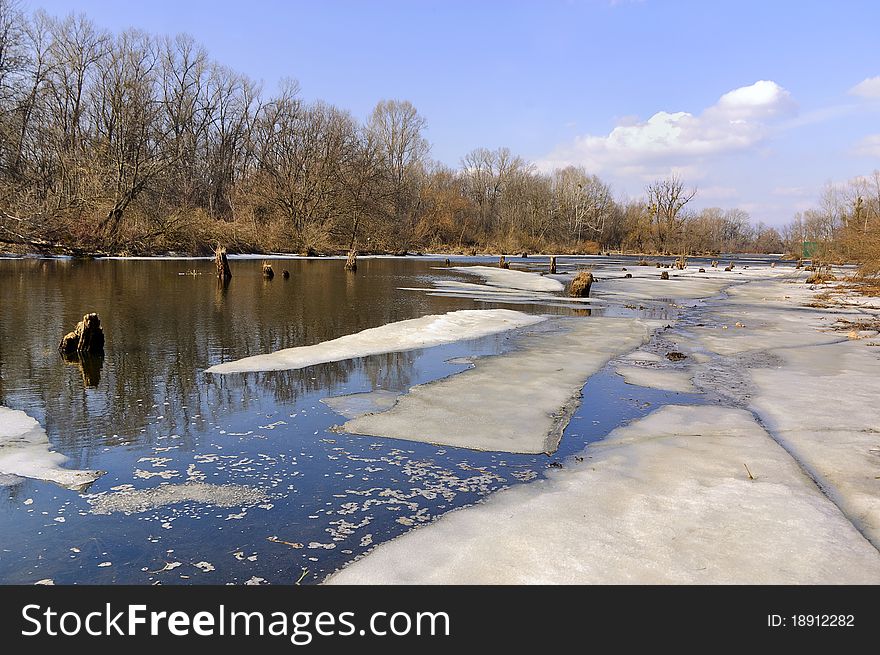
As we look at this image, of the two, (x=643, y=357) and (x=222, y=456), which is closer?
(x=222, y=456)

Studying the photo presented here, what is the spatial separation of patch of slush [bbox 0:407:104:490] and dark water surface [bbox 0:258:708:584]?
0.10 m

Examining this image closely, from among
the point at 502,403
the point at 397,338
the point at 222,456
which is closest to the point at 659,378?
the point at 502,403

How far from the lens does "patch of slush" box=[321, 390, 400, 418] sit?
6740 millimetres

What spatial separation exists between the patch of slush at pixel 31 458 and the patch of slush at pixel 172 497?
0.40 m

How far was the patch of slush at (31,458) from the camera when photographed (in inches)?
179

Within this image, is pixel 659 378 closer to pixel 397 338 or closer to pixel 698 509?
pixel 698 509

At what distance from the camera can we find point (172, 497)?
4.30 metres

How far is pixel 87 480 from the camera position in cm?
453

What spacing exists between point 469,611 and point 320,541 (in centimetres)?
120

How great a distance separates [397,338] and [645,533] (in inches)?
321

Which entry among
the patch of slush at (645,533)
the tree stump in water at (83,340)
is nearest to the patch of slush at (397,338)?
the tree stump in water at (83,340)

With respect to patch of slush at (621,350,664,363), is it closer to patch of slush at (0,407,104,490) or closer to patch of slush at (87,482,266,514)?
patch of slush at (87,482,266,514)

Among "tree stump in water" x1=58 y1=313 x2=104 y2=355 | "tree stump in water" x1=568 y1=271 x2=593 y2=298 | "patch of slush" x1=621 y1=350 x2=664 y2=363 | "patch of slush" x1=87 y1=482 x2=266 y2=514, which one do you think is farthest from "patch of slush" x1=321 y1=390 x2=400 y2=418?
"tree stump in water" x1=568 y1=271 x2=593 y2=298

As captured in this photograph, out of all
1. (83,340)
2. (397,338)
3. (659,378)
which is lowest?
(659,378)
